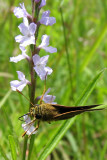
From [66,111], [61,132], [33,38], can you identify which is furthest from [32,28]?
[61,132]

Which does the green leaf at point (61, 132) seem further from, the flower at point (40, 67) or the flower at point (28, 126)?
the flower at point (40, 67)

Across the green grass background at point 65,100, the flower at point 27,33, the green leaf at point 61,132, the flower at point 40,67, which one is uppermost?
the flower at point 27,33

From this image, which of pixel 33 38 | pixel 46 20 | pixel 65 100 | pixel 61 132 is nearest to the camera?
pixel 33 38

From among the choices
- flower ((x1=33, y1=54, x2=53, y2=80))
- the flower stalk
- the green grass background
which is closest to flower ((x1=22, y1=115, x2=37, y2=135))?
the flower stalk

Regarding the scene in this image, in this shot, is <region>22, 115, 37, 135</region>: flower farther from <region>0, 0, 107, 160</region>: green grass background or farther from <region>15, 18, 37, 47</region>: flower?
<region>15, 18, 37, 47</region>: flower

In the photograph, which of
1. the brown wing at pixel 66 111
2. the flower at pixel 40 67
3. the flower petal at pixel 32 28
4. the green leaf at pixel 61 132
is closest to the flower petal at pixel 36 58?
the flower at pixel 40 67

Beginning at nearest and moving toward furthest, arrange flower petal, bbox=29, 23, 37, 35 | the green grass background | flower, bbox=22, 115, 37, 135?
flower petal, bbox=29, 23, 37, 35 < flower, bbox=22, 115, 37, 135 < the green grass background

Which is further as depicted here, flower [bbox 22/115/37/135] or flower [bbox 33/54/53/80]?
flower [bbox 22/115/37/135]

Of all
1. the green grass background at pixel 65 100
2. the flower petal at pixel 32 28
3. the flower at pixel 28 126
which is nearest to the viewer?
the flower petal at pixel 32 28

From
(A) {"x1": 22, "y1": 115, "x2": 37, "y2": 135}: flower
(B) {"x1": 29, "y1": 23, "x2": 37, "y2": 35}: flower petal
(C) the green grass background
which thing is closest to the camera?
(B) {"x1": 29, "y1": 23, "x2": 37, "y2": 35}: flower petal

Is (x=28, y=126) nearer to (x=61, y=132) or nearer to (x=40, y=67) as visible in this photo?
(x=61, y=132)

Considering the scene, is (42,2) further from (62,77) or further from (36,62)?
(62,77)
